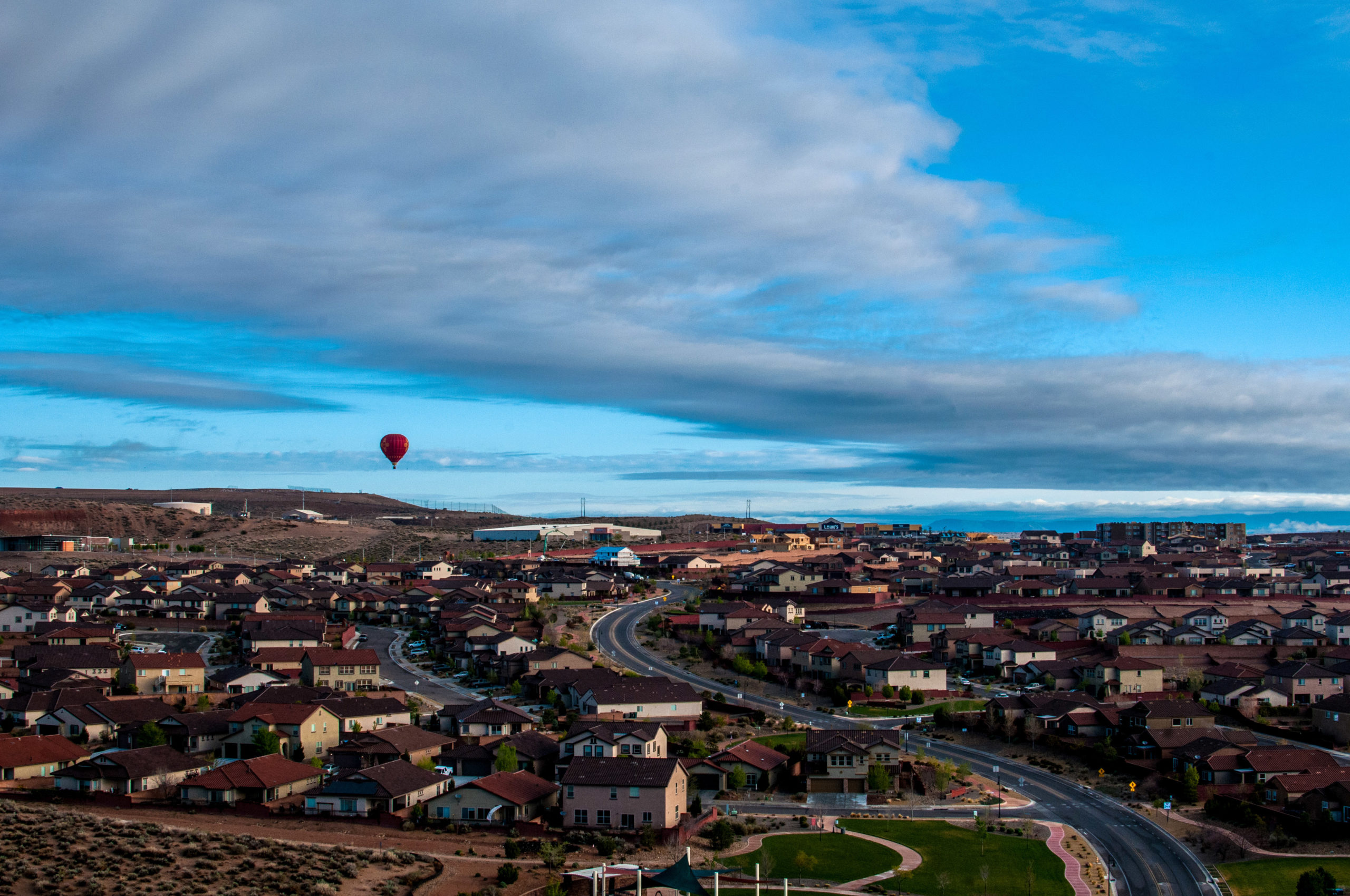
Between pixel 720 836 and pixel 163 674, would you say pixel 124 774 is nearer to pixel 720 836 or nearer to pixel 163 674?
pixel 163 674

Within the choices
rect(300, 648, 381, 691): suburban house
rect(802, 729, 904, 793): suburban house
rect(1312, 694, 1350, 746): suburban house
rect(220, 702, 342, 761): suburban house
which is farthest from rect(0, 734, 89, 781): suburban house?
rect(1312, 694, 1350, 746): suburban house

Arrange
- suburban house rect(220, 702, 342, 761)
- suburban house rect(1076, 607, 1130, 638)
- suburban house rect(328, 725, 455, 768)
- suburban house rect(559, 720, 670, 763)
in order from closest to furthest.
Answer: suburban house rect(328, 725, 455, 768)
suburban house rect(559, 720, 670, 763)
suburban house rect(220, 702, 342, 761)
suburban house rect(1076, 607, 1130, 638)

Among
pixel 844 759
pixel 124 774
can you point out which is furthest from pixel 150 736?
pixel 844 759

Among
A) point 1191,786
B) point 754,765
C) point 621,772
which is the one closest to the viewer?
point 621,772

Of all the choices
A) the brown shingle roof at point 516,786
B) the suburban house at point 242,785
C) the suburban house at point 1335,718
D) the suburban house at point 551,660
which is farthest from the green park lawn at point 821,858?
the suburban house at point 1335,718

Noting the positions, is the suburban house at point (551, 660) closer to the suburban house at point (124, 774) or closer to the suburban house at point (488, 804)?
the suburban house at point (488, 804)

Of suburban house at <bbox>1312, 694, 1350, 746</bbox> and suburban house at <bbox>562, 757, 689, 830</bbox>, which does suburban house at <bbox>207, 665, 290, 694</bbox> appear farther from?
suburban house at <bbox>1312, 694, 1350, 746</bbox>

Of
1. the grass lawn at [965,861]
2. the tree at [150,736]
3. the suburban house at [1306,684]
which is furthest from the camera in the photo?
the suburban house at [1306,684]
